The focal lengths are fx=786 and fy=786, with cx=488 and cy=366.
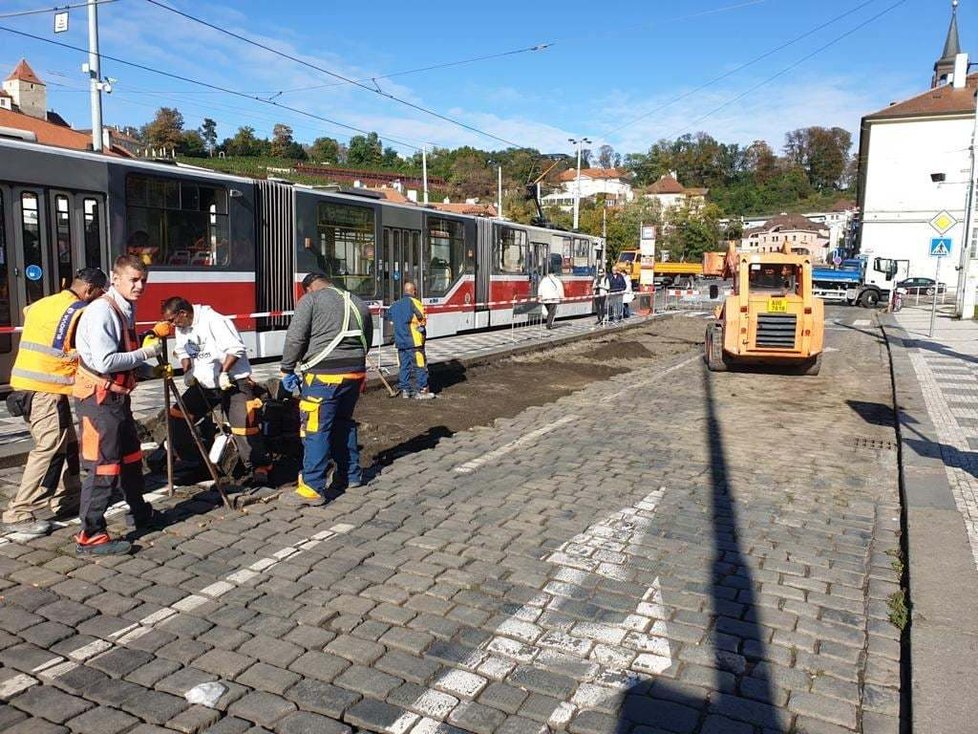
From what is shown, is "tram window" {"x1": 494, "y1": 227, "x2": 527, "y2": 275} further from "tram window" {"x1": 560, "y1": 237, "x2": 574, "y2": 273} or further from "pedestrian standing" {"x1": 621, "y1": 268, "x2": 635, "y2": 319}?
"pedestrian standing" {"x1": 621, "y1": 268, "x2": 635, "y2": 319}

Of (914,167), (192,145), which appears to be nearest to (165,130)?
(192,145)

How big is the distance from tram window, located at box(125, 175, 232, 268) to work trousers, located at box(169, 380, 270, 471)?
200 inches

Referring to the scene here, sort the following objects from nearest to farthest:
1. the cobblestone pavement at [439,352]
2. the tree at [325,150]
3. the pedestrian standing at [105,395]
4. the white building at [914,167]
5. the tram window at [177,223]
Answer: the pedestrian standing at [105,395]
the cobblestone pavement at [439,352]
the tram window at [177,223]
the white building at [914,167]
the tree at [325,150]

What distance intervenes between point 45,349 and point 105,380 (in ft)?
3.17

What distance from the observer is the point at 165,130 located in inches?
3770

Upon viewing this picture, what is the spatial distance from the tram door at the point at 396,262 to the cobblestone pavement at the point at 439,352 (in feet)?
4.05

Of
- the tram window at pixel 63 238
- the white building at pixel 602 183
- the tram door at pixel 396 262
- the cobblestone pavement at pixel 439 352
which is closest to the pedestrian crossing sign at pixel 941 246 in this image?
the cobblestone pavement at pixel 439 352

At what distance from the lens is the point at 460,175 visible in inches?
5108

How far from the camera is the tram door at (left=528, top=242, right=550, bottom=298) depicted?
2566 centimetres

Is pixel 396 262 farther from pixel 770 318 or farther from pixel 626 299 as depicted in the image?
pixel 626 299

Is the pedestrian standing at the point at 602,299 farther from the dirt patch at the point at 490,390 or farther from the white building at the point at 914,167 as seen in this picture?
the white building at the point at 914,167

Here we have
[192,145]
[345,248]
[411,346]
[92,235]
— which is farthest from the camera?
[192,145]

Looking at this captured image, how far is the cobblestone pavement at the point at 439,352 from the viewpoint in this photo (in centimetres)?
870

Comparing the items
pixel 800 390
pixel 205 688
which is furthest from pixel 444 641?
pixel 800 390
